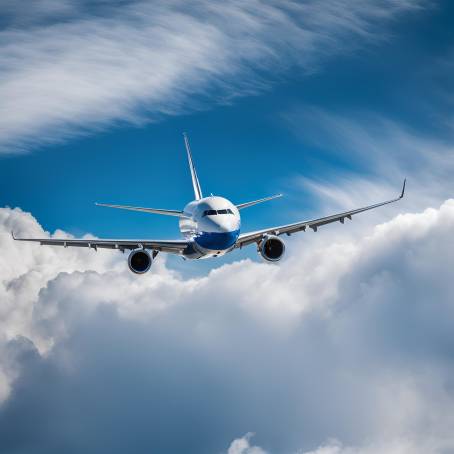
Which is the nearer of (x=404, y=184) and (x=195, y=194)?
(x=404, y=184)

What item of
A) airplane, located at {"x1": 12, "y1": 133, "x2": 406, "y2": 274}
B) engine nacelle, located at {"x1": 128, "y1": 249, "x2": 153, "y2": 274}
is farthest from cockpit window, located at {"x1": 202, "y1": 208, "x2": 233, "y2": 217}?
engine nacelle, located at {"x1": 128, "y1": 249, "x2": 153, "y2": 274}

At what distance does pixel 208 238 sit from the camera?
5950 cm

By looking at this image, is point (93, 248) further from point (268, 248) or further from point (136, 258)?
point (268, 248)

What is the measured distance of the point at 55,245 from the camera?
64.9 meters

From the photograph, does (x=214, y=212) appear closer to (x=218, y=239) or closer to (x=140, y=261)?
(x=218, y=239)

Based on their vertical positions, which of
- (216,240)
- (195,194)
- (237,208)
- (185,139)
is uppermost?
(185,139)

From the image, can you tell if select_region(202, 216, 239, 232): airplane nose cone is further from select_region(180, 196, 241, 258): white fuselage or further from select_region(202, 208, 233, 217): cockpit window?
select_region(202, 208, 233, 217): cockpit window

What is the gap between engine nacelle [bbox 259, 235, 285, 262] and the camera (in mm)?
63188

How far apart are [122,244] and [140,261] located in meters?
2.93

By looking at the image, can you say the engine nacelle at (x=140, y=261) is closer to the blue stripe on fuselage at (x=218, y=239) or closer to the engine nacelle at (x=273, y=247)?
the blue stripe on fuselage at (x=218, y=239)

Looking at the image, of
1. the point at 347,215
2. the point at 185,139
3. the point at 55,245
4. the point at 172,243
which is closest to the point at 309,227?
the point at 347,215

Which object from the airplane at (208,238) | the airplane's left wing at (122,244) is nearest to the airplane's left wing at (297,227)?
the airplane at (208,238)

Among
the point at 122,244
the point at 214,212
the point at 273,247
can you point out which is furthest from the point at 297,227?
the point at 122,244

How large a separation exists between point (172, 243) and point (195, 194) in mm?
19819
